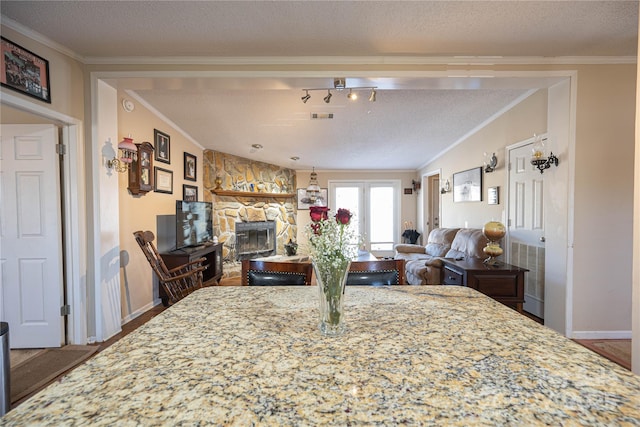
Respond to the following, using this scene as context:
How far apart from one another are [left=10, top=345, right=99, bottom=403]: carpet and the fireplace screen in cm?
310

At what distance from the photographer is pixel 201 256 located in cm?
386

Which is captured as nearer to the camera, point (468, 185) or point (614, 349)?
point (614, 349)

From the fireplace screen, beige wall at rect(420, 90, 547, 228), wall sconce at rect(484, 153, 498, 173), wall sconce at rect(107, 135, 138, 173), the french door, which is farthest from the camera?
the french door

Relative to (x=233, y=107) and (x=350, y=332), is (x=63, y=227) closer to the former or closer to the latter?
(x=233, y=107)

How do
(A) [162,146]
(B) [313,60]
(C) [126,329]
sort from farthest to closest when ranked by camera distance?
1. (A) [162,146]
2. (C) [126,329]
3. (B) [313,60]

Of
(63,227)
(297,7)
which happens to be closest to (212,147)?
(63,227)

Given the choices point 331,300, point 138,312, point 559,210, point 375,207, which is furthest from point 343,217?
point 375,207

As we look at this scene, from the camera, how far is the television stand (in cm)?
345

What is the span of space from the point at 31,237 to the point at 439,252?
15.6 ft

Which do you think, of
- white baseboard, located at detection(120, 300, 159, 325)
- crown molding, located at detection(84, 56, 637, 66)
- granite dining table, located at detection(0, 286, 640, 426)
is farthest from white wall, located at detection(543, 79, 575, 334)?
white baseboard, located at detection(120, 300, 159, 325)

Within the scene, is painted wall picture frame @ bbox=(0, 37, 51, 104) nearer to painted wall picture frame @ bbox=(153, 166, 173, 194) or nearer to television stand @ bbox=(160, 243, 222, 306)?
painted wall picture frame @ bbox=(153, 166, 173, 194)

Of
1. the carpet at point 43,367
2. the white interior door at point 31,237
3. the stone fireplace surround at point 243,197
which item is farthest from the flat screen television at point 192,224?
the carpet at point 43,367

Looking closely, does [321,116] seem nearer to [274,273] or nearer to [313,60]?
[313,60]

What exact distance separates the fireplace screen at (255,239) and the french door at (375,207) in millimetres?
2046
